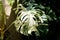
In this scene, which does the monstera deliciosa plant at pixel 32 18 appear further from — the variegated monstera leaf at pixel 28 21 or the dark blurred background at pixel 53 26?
the dark blurred background at pixel 53 26

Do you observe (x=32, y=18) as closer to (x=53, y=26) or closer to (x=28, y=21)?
(x=28, y=21)

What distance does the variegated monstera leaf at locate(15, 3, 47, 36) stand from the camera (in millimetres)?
1764

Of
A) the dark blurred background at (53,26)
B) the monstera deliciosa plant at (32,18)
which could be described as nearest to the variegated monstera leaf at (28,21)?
the monstera deliciosa plant at (32,18)

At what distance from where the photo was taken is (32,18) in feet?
5.94

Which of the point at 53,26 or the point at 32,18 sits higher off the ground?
the point at 32,18

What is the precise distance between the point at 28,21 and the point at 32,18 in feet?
0.19

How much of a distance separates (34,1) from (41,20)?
1.19ft

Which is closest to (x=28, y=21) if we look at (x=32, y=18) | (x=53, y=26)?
(x=32, y=18)

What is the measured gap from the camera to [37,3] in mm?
2135

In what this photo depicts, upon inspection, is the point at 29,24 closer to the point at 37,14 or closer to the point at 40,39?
the point at 37,14

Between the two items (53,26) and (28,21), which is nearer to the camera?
(28,21)

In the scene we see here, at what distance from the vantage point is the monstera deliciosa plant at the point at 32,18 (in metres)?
1.78

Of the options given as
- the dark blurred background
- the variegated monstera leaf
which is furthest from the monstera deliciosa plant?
the dark blurred background

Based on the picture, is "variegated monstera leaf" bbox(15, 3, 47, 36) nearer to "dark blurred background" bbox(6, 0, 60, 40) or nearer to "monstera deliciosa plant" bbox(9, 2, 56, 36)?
"monstera deliciosa plant" bbox(9, 2, 56, 36)
